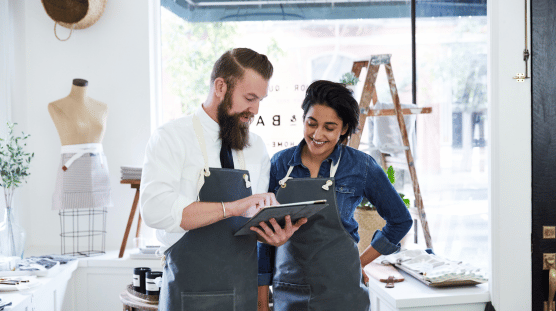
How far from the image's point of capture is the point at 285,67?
13.3 feet

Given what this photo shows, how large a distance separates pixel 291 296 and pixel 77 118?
2.19 m

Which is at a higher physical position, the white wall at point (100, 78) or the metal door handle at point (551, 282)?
the white wall at point (100, 78)

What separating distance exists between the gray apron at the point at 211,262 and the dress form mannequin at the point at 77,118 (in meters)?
1.99

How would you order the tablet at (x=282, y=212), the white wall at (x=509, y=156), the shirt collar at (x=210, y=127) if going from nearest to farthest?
the tablet at (x=282, y=212)
the shirt collar at (x=210, y=127)
the white wall at (x=509, y=156)

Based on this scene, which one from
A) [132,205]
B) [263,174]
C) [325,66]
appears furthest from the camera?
[325,66]

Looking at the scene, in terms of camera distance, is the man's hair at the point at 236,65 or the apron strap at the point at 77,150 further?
the apron strap at the point at 77,150

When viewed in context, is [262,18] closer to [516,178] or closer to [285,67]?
[285,67]

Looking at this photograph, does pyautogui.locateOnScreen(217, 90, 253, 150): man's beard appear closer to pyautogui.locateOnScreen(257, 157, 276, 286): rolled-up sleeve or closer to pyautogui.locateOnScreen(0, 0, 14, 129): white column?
pyautogui.locateOnScreen(257, 157, 276, 286): rolled-up sleeve

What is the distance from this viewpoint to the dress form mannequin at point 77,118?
3.36m

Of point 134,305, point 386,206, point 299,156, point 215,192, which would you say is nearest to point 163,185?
point 215,192

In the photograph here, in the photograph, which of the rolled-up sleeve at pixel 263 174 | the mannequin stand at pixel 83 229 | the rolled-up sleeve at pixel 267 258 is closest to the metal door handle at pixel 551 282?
the rolled-up sleeve at pixel 267 258

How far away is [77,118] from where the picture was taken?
3365mm

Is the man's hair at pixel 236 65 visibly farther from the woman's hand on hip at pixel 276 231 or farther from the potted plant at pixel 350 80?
the potted plant at pixel 350 80

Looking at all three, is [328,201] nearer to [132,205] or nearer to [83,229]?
[132,205]
